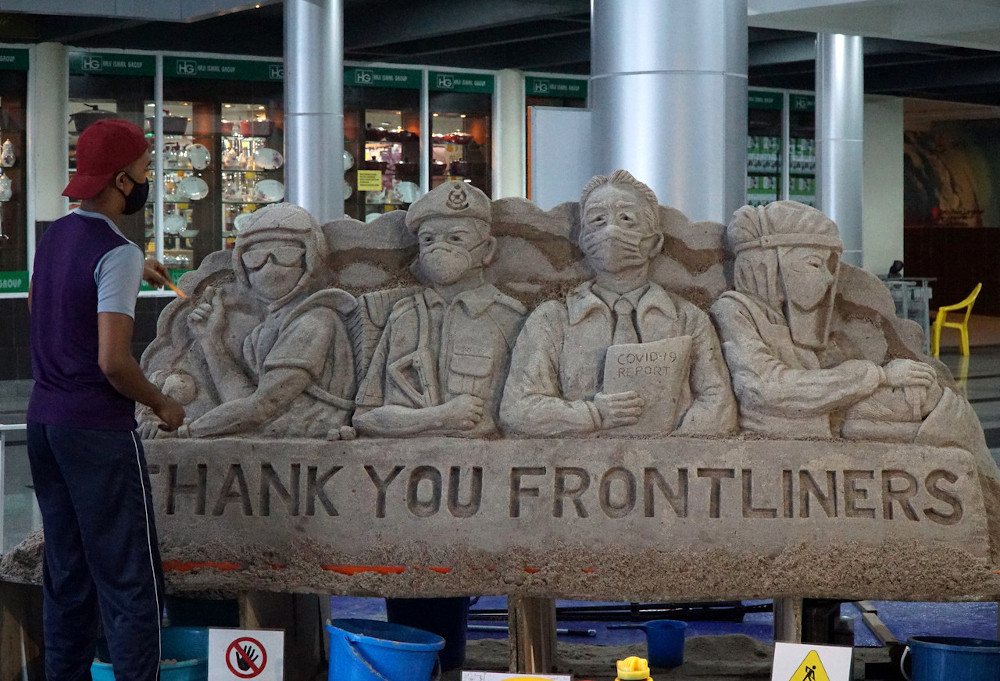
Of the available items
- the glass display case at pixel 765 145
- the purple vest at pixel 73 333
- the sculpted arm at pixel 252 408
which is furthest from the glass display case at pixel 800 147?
the purple vest at pixel 73 333

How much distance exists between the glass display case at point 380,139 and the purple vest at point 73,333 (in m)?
9.01

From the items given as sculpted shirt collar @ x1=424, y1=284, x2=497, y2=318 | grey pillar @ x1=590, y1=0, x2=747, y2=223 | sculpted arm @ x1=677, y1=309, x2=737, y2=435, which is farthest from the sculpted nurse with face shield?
grey pillar @ x1=590, y1=0, x2=747, y2=223

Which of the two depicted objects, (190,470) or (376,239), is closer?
(190,470)

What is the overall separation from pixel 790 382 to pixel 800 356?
139 mm

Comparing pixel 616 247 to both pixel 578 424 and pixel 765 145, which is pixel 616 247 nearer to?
pixel 578 424

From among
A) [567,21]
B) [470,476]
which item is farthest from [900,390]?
[567,21]

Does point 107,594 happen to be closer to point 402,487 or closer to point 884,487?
point 402,487

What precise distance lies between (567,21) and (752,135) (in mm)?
4628

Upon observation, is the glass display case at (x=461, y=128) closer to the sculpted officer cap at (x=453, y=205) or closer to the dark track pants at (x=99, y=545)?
the sculpted officer cap at (x=453, y=205)

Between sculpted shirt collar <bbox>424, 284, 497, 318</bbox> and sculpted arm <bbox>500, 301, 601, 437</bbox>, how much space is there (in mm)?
152

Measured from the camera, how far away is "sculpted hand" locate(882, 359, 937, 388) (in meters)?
3.73

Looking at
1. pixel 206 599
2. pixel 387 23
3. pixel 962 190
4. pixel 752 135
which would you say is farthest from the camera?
pixel 962 190

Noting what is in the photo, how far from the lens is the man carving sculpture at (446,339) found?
3.80 meters

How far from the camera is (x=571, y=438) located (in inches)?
148
